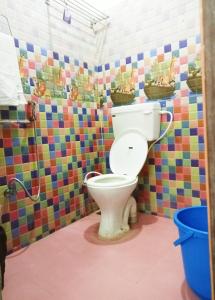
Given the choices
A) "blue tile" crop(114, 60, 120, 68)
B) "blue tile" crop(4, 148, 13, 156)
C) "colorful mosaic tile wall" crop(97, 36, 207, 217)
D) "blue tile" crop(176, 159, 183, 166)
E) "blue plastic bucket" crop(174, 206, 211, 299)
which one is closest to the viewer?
"blue plastic bucket" crop(174, 206, 211, 299)

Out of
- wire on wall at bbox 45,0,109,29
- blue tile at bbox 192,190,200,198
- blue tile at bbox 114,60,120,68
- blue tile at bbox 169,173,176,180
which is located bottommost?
blue tile at bbox 192,190,200,198

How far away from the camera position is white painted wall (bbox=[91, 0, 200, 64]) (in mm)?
1649

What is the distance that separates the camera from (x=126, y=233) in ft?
5.50

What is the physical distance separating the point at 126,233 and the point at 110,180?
39 cm

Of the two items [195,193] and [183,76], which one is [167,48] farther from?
[195,193]

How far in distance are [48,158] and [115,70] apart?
3.15ft

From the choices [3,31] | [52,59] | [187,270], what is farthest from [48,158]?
[187,270]

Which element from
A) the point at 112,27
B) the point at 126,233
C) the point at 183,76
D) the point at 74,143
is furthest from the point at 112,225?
the point at 112,27

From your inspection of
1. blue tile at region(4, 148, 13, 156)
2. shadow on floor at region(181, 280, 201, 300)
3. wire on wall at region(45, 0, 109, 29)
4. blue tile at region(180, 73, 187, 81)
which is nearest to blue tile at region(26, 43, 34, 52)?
wire on wall at region(45, 0, 109, 29)

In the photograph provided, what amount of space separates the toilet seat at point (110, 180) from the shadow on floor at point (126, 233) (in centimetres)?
38

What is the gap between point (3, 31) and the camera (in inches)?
56.9

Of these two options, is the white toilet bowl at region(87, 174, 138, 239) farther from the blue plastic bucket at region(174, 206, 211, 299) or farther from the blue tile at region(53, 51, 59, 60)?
the blue tile at region(53, 51, 59, 60)

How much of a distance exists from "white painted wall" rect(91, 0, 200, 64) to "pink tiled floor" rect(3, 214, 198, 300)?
55.7 inches

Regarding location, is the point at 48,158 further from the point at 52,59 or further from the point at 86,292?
the point at 86,292
